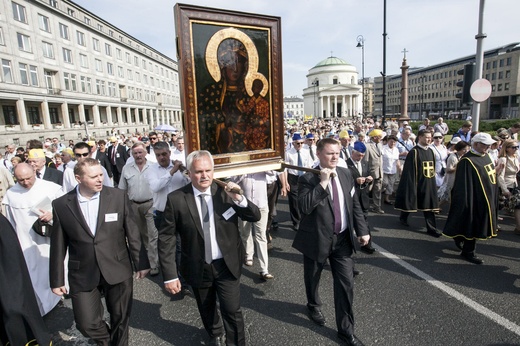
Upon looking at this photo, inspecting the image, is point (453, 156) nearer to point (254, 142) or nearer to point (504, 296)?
point (504, 296)

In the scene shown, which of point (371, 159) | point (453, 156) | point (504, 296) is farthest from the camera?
point (371, 159)

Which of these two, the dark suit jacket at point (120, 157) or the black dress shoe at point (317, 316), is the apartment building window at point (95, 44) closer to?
the dark suit jacket at point (120, 157)

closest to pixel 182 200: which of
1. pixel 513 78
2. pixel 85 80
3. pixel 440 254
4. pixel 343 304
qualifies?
pixel 343 304

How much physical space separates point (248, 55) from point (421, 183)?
487 cm

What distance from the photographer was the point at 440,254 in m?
5.25

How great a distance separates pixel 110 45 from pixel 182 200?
199 feet

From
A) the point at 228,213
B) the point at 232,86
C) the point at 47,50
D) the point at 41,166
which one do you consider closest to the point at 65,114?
the point at 47,50

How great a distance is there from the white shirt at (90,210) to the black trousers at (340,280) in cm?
223

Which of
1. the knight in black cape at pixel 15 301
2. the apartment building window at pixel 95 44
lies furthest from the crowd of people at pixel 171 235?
the apartment building window at pixel 95 44

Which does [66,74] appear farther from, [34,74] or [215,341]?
[215,341]

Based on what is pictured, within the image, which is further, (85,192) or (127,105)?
(127,105)

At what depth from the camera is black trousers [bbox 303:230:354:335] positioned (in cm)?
313

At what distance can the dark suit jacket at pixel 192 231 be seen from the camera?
281 cm

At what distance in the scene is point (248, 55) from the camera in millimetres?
3262
